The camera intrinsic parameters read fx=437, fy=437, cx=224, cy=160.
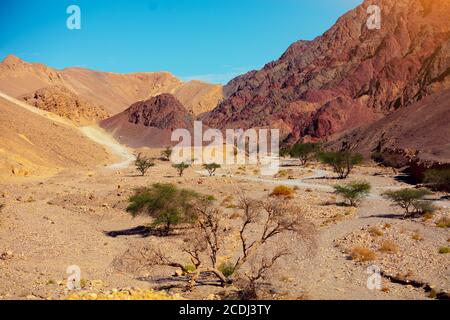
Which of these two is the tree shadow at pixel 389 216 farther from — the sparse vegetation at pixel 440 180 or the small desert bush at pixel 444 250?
the sparse vegetation at pixel 440 180

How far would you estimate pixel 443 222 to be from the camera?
24531 millimetres

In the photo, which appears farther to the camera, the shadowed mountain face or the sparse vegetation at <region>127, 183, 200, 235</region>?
the shadowed mountain face

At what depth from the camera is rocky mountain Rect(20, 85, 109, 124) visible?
115 meters

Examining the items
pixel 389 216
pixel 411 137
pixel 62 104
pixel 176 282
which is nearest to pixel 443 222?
pixel 389 216

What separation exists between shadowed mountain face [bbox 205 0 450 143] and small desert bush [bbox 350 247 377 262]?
318 ft

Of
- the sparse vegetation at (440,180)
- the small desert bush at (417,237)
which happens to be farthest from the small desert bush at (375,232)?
the sparse vegetation at (440,180)

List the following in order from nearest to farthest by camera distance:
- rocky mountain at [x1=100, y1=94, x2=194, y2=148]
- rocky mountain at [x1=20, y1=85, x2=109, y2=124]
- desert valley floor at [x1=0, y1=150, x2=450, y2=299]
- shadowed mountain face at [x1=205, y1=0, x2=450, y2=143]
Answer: desert valley floor at [x1=0, y1=150, x2=450, y2=299] → rocky mountain at [x1=20, y1=85, x2=109, y2=124] → rocky mountain at [x1=100, y1=94, x2=194, y2=148] → shadowed mountain face at [x1=205, y1=0, x2=450, y2=143]

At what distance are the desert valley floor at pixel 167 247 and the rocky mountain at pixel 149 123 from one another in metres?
77.2

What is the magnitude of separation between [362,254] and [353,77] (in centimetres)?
13419

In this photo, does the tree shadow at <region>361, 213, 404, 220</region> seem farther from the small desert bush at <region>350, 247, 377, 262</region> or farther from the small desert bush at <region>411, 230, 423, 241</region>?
the small desert bush at <region>350, 247, 377, 262</region>

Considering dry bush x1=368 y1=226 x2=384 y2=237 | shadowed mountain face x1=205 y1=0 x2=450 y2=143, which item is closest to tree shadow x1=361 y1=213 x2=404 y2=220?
dry bush x1=368 y1=226 x2=384 y2=237

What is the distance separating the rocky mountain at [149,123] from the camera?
11662cm

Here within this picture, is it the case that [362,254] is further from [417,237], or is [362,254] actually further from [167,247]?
[167,247]
